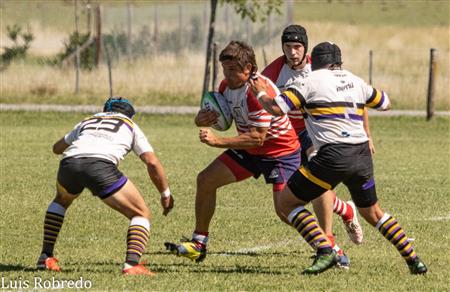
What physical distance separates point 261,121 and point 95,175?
4.85ft

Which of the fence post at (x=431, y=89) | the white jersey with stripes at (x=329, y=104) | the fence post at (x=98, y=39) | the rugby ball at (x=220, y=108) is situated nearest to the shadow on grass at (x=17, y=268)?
the rugby ball at (x=220, y=108)

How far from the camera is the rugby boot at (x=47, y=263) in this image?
9156 millimetres

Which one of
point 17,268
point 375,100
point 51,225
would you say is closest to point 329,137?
point 375,100

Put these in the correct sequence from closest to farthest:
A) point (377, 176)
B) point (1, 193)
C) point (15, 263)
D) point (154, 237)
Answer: point (15, 263), point (154, 237), point (1, 193), point (377, 176)

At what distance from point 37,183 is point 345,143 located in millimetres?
7307

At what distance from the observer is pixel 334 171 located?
28.9 feet

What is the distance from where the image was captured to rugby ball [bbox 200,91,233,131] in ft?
31.7

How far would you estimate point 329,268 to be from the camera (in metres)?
9.14

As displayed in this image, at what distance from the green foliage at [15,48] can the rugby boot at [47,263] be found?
21771 mm

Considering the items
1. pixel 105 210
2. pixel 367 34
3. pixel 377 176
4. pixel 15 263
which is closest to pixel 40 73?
pixel 377 176

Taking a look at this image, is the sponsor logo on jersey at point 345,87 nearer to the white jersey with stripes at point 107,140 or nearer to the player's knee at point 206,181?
the white jersey with stripes at point 107,140

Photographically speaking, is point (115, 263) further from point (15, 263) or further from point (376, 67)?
point (376, 67)

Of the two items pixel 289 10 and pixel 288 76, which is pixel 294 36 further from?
pixel 289 10

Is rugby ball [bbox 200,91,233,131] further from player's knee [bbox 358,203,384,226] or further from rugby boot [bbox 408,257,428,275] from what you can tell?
rugby boot [bbox 408,257,428,275]
